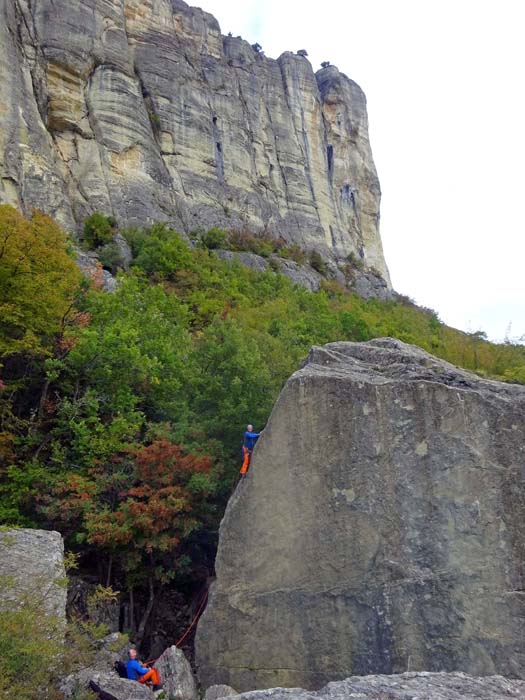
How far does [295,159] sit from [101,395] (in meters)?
→ 37.6

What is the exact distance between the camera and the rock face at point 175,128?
30.6m

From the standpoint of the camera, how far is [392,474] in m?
8.08

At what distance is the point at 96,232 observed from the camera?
28766 millimetres

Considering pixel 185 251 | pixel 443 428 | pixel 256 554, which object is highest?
pixel 185 251

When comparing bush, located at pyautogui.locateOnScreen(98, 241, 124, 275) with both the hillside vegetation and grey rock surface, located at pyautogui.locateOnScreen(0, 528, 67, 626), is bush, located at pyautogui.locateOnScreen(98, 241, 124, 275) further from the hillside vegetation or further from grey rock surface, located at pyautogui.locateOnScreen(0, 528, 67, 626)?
grey rock surface, located at pyautogui.locateOnScreen(0, 528, 67, 626)

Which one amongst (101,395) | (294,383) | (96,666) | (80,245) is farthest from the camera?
(80,245)

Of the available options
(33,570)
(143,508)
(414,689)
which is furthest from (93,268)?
(414,689)

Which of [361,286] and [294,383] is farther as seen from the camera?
[361,286]

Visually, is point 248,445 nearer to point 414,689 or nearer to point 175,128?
point 414,689

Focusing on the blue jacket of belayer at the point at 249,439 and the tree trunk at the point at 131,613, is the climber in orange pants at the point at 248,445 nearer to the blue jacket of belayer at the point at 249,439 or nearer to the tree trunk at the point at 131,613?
the blue jacket of belayer at the point at 249,439

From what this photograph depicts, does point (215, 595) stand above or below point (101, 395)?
below

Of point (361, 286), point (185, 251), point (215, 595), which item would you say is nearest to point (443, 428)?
point (215, 595)

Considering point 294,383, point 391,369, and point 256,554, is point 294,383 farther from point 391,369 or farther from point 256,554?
point 256,554

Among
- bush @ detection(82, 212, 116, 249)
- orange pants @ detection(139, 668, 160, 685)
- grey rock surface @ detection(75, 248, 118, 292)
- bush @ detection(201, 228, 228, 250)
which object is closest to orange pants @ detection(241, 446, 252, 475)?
orange pants @ detection(139, 668, 160, 685)
